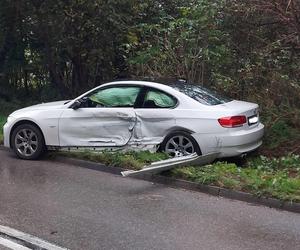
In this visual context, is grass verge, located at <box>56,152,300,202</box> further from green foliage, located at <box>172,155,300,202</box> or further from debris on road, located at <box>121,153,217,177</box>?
debris on road, located at <box>121,153,217,177</box>

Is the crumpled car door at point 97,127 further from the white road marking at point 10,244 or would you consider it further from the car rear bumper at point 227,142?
the white road marking at point 10,244

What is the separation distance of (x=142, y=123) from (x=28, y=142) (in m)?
2.17

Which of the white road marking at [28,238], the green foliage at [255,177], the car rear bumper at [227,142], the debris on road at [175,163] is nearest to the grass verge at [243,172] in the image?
the green foliage at [255,177]

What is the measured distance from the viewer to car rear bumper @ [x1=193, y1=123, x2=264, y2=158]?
324 inches

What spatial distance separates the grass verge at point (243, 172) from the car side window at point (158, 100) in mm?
819

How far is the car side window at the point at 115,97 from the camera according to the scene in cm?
900

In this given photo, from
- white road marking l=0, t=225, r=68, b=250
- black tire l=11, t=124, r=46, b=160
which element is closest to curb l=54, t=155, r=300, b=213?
black tire l=11, t=124, r=46, b=160

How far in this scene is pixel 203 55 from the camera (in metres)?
11.5

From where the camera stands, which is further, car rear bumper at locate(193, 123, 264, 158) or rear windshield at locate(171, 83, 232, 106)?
rear windshield at locate(171, 83, 232, 106)

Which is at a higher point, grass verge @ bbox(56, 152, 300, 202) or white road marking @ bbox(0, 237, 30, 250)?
grass verge @ bbox(56, 152, 300, 202)

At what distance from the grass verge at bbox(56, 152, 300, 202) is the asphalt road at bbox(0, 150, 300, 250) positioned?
0.89ft

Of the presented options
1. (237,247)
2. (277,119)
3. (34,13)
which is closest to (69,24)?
(34,13)

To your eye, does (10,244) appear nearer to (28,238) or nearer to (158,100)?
(28,238)

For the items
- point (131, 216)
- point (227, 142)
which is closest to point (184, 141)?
point (227, 142)
